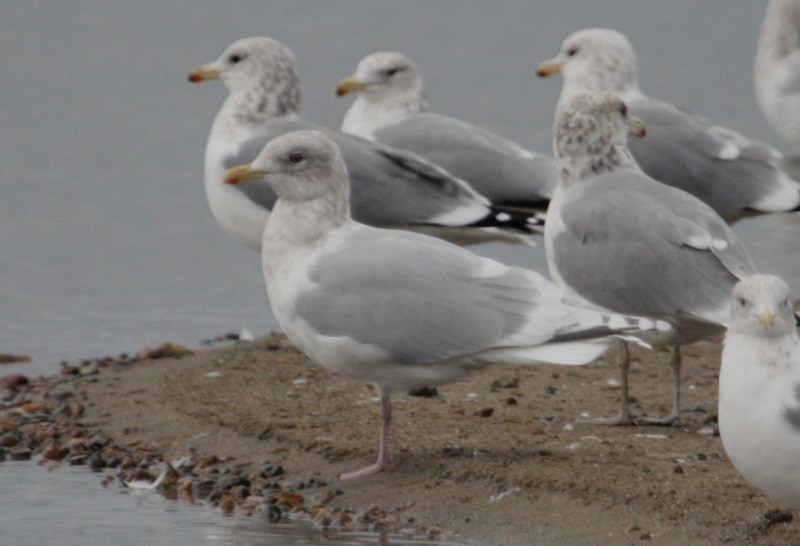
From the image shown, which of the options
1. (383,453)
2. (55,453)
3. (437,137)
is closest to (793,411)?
(383,453)

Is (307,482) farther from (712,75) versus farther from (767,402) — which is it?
(712,75)

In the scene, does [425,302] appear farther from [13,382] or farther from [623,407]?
[13,382]

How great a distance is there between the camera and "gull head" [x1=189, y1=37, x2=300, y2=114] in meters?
8.81

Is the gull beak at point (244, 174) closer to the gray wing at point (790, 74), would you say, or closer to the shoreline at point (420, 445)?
the shoreline at point (420, 445)

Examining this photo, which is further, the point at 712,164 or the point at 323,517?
the point at 712,164

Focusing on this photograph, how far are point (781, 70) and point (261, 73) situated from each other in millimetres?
A: 4692

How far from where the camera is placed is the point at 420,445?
19.8 feet

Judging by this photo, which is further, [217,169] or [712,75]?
[712,75]

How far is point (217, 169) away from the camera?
826 cm

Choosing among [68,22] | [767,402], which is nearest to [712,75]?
[68,22]

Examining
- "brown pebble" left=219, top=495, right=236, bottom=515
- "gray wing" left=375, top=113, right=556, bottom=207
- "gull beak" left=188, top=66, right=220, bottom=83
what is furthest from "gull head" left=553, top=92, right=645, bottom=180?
"gull beak" left=188, top=66, right=220, bottom=83

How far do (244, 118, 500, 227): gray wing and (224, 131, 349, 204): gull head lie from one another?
1695 mm

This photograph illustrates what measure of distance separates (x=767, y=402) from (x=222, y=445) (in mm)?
2280

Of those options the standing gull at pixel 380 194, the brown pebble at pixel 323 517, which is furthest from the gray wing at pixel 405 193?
the brown pebble at pixel 323 517
